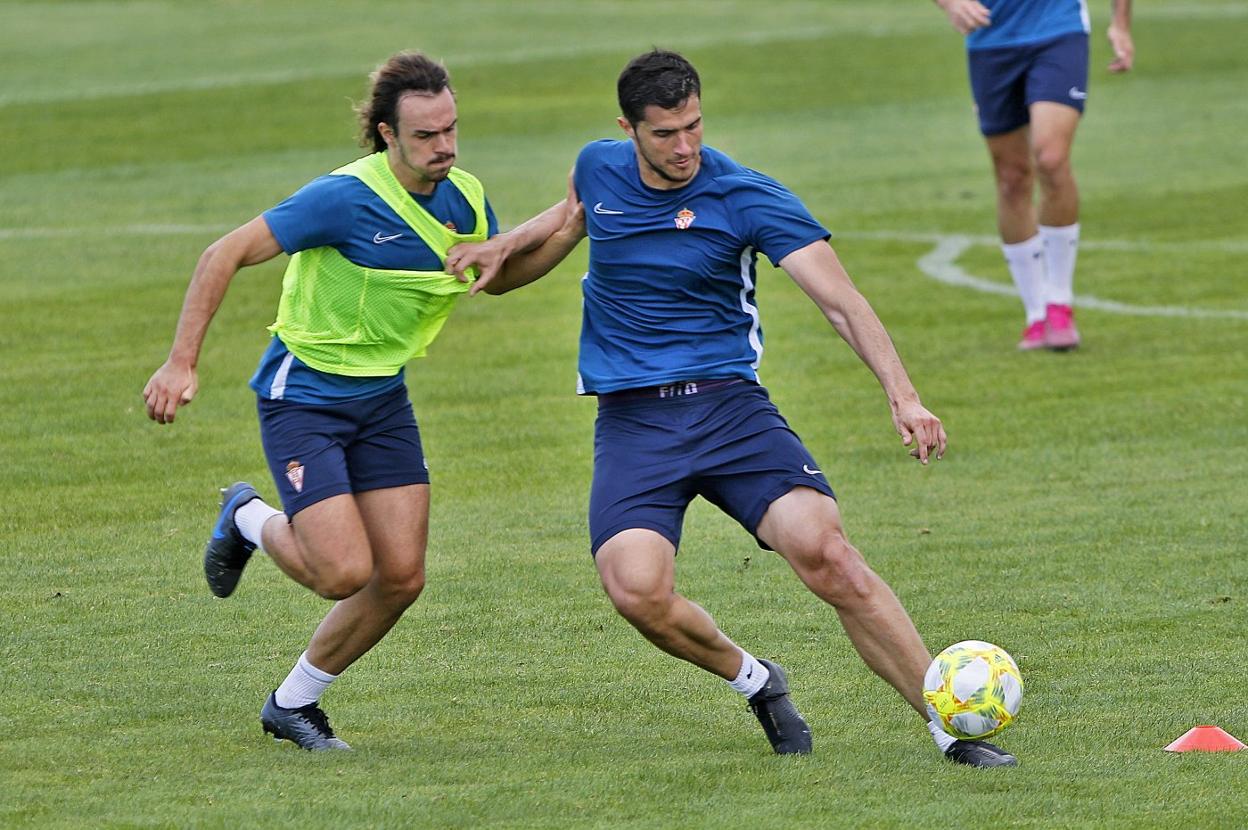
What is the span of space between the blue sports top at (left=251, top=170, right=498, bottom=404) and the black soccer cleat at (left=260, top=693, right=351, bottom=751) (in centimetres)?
101

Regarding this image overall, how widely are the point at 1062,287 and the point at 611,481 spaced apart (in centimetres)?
738

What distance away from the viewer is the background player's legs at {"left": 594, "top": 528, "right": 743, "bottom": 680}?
641 cm

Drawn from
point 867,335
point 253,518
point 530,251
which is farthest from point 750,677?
point 253,518

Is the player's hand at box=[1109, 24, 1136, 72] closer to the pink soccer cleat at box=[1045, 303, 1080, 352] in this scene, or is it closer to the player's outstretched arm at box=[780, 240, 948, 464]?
the pink soccer cleat at box=[1045, 303, 1080, 352]

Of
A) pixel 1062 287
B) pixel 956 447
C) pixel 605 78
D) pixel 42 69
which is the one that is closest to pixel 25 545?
pixel 956 447

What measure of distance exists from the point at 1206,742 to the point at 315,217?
3259mm

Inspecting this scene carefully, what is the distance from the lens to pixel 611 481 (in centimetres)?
673

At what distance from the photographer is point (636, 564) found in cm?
645

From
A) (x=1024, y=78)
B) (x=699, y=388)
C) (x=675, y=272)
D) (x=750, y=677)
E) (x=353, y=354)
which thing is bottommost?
(x=1024, y=78)

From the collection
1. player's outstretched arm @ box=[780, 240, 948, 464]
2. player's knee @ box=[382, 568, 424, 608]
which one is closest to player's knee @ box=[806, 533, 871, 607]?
player's outstretched arm @ box=[780, 240, 948, 464]

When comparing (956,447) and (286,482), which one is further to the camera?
(956,447)

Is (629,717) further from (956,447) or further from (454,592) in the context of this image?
(956,447)

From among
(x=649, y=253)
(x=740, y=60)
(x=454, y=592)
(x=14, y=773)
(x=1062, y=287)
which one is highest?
(x=649, y=253)

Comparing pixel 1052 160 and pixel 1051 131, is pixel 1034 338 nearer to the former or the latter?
pixel 1052 160
